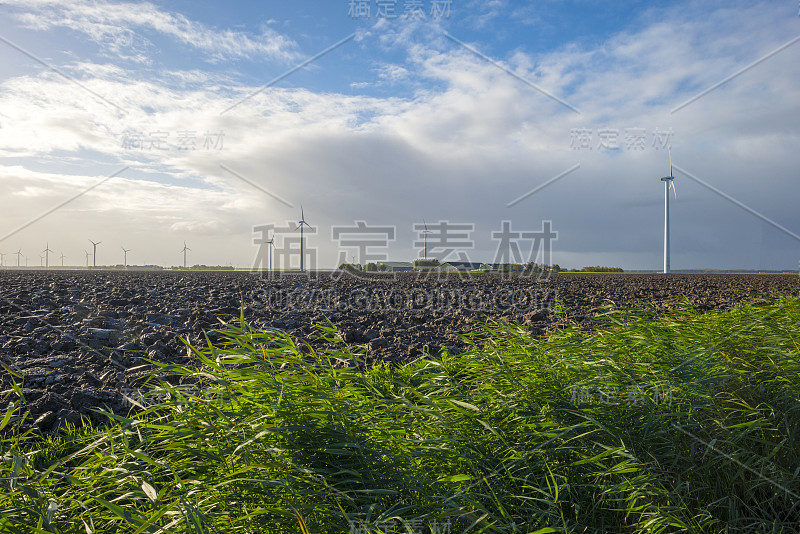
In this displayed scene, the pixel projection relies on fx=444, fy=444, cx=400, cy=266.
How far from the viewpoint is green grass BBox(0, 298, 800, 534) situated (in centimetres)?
228

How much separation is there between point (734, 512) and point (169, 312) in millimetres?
11857

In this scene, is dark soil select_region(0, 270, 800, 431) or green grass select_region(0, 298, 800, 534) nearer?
green grass select_region(0, 298, 800, 534)

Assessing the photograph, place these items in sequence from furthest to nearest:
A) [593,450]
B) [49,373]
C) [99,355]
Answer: [99,355] < [49,373] < [593,450]

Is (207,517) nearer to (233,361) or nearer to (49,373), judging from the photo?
(233,361)

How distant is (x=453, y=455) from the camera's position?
275cm

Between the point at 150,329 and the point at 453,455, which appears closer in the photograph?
the point at 453,455

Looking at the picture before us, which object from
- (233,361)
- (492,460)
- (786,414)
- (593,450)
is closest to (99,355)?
(233,361)

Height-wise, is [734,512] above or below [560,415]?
below

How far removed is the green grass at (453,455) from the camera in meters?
2.28

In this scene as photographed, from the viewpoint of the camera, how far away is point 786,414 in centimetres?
335

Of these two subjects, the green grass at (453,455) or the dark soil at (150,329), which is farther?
the dark soil at (150,329)

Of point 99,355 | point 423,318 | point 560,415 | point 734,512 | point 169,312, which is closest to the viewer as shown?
point 734,512

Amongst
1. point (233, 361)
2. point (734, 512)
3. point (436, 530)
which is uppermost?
point (233, 361)

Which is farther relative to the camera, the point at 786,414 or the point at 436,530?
the point at 786,414
